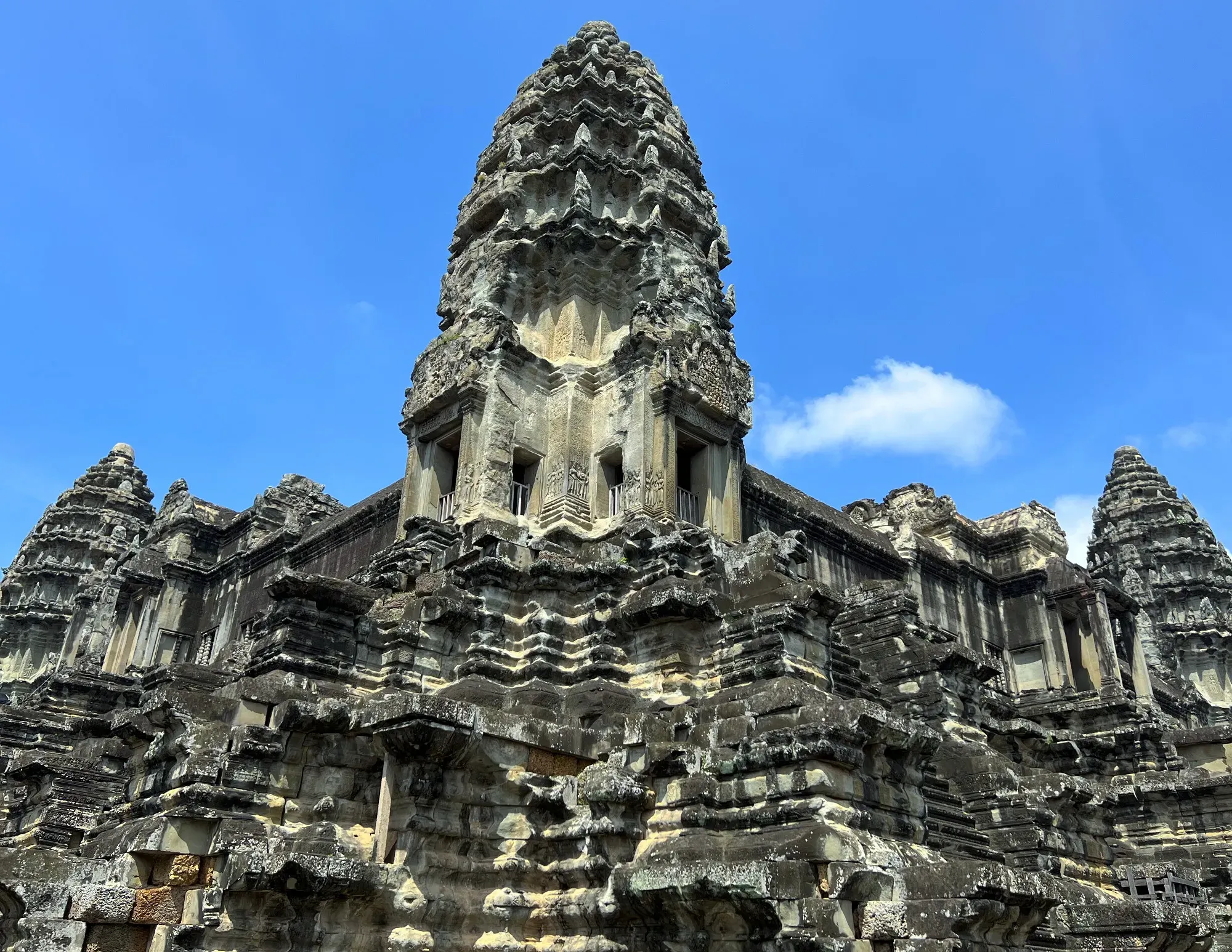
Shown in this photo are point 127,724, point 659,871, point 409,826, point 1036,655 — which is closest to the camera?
point 659,871

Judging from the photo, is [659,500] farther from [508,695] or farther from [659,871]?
[659,871]

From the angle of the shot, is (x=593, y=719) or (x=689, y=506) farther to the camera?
(x=689, y=506)

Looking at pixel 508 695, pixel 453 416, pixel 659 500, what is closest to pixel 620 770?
pixel 508 695

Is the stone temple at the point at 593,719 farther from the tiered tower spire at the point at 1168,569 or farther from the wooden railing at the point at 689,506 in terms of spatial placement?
the tiered tower spire at the point at 1168,569

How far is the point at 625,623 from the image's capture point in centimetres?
1281

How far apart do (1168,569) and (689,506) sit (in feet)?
119

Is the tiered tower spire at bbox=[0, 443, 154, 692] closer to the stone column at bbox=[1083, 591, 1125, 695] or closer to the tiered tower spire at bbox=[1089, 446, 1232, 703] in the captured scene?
the stone column at bbox=[1083, 591, 1125, 695]

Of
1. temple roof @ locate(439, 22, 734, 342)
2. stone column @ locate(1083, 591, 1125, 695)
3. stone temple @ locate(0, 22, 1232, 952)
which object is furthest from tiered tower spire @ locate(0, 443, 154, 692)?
stone column @ locate(1083, 591, 1125, 695)

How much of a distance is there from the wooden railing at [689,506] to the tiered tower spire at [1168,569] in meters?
29.4

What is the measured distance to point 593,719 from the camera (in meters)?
11.8

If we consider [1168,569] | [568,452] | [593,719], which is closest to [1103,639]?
[568,452]

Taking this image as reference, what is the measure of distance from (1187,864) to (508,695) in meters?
12.4

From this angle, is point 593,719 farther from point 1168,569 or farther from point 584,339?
point 1168,569

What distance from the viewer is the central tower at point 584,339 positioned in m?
15.3
